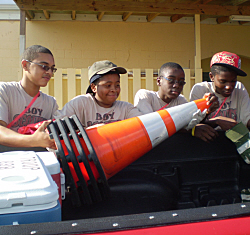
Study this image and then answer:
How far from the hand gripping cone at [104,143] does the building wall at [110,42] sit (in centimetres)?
640

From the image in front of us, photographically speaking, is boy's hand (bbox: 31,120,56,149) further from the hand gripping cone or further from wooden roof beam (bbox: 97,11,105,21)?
wooden roof beam (bbox: 97,11,105,21)

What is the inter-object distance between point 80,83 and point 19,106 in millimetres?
3619

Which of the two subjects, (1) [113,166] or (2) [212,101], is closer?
(1) [113,166]

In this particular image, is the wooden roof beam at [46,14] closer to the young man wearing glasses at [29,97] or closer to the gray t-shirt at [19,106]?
the young man wearing glasses at [29,97]

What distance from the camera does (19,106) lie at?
2463 millimetres

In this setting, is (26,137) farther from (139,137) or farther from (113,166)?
(139,137)

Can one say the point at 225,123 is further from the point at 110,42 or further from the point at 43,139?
the point at 110,42

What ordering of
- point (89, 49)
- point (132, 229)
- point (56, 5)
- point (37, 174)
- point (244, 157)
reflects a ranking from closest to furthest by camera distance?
point (132, 229), point (37, 174), point (244, 157), point (56, 5), point (89, 49)

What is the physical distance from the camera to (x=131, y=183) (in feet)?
6.26

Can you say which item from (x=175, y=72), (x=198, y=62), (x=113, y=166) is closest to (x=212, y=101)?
(x=175, y=72)

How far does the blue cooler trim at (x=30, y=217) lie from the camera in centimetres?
96

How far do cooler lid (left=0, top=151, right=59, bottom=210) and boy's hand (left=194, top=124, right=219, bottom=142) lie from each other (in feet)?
4.06

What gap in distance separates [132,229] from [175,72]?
218 cm

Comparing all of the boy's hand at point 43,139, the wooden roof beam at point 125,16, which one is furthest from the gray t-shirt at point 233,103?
the wooden roof beam at point 125,16
